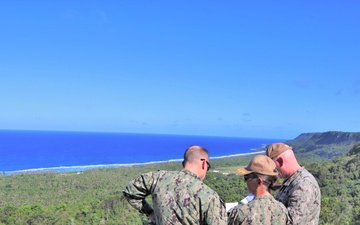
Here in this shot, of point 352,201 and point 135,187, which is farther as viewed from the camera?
point 352,201

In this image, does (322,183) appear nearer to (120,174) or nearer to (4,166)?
(120,174)

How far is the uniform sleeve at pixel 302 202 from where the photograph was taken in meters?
2.54

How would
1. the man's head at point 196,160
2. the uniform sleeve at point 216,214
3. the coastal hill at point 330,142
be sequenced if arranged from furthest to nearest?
the coastal hill at point 330,142, the man's head at point 196,160, the uniform sleeve at point 216,214

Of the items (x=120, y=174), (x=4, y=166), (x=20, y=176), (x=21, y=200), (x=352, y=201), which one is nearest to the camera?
(x=352, y=201)

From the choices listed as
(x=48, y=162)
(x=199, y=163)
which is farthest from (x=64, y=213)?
(x=48, y=162)

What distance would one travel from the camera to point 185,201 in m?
2.31

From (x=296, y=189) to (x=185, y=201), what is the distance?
88 cm

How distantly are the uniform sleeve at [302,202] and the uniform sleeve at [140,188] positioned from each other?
1.01m

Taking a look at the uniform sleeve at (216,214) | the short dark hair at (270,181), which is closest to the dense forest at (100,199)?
the short dark hair at (270,181)

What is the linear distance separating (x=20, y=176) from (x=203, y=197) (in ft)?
191

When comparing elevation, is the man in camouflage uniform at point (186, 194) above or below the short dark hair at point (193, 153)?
below

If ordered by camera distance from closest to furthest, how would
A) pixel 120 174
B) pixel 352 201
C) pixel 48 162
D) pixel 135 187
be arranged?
1. pixel 135 187
2. pixel 352 201
3. pixel 120 174
4. pixel 48 162

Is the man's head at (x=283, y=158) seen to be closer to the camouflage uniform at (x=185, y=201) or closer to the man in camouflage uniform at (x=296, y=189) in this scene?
the man in camouflage uniform at (x=296, y=189)

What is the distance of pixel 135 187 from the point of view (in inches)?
96.6
